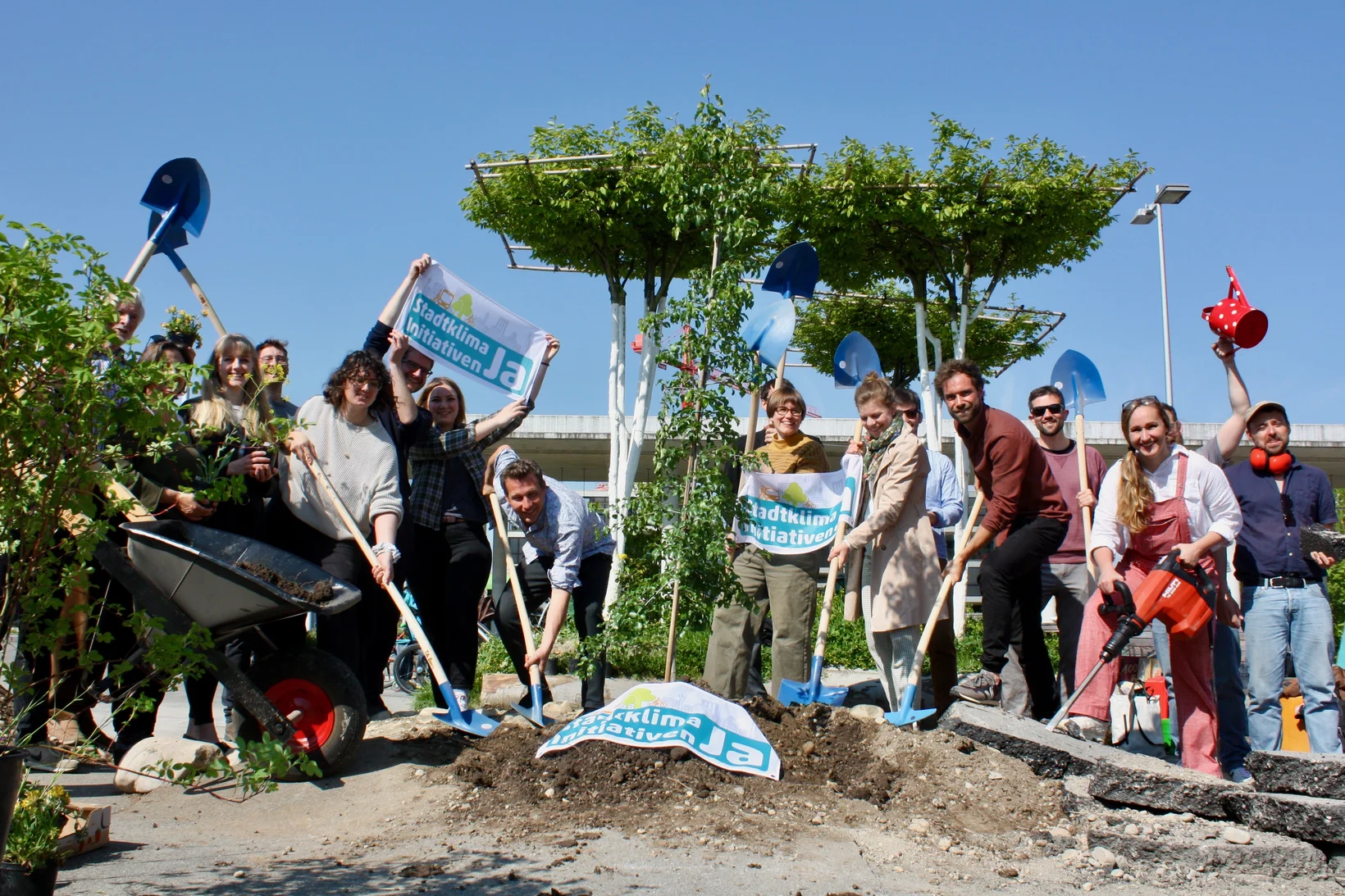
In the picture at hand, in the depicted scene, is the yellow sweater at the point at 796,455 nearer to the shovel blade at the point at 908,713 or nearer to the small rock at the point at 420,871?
the shovel blade at the point at 908,713

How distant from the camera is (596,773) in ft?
13.8

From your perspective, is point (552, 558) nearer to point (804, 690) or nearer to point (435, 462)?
point (435, 462)

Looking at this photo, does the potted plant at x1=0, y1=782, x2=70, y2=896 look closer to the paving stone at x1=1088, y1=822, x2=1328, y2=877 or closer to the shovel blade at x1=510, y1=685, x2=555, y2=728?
the shovel blade at x1=510, y1=685, x2=555, y2=728

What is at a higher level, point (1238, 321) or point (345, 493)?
point (1238, 321)

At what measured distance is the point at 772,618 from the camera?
5.94 meters

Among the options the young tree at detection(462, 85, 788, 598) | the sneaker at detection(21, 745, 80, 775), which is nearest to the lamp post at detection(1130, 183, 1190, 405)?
the young tree at detection(462, 85, 788, 598)

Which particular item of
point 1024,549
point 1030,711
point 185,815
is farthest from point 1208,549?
point 185,815

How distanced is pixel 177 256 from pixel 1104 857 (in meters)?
4.95

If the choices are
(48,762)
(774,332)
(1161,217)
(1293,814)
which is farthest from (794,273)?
(1161,217)

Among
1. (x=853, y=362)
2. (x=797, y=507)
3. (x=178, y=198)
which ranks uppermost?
(x=178, y=198)

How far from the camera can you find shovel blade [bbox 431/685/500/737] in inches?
191

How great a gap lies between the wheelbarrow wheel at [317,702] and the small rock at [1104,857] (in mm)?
2815

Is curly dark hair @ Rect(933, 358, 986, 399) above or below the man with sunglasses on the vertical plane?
above

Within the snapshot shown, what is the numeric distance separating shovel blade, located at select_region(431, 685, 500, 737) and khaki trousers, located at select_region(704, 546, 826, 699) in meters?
1.45
